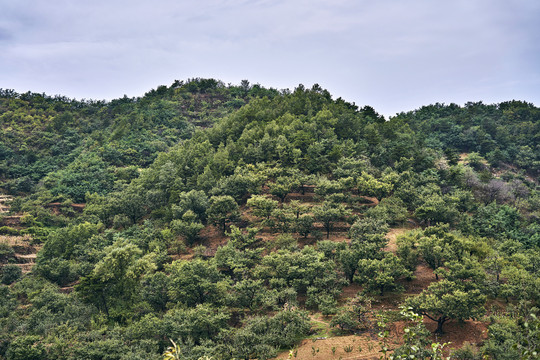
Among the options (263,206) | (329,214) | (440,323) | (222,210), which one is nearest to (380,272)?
(440,323)

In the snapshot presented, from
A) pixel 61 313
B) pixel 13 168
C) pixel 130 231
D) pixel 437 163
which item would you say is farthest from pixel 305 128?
pixel 13 168

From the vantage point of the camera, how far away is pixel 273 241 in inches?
1355

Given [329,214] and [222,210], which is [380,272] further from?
[222,210]

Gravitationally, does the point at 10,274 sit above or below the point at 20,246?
below

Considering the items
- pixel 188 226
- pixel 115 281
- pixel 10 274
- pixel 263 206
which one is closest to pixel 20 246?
pixel 10 274

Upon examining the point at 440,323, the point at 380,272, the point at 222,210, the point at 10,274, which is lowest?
the point at 10,274

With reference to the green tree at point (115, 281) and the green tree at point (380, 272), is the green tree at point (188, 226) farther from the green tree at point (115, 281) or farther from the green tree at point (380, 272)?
the green tree at point (380, 272)

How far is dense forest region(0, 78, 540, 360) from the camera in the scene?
24000 millimetres

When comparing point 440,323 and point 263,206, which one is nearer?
point 440,323

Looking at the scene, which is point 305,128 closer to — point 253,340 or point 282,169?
point 282,169

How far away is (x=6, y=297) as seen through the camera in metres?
33.3

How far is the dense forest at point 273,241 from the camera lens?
24000 mm

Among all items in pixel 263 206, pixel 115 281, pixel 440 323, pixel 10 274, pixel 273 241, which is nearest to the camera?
pixel 440 323

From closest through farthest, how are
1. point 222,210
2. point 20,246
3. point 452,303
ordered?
point 452,303
point 222,210
point 20,246
